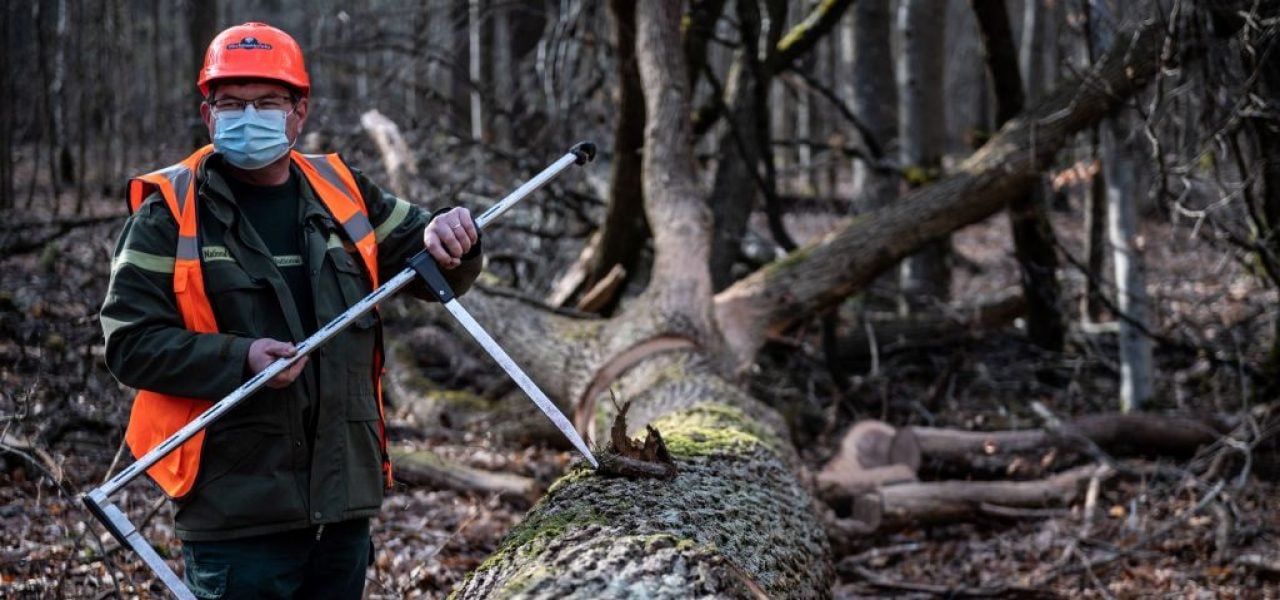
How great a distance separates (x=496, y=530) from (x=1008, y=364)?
495cm

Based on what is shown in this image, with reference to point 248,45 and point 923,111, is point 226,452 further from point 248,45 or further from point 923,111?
point 923,111

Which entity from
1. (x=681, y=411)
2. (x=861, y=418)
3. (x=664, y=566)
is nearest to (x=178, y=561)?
(x=681, y=411)

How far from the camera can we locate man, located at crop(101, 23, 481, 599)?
282cm

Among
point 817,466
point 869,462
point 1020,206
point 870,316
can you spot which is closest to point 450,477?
point 817,466

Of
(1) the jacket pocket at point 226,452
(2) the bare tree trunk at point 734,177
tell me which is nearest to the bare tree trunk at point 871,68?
(2) the bare tree trunk at point 734,177

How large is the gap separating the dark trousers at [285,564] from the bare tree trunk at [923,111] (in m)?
7.00

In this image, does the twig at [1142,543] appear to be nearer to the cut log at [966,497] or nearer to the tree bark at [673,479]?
the cut log at [966,497]

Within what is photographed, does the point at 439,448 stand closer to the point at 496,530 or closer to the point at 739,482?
the point at 496,530

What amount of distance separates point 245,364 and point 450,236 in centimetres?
69

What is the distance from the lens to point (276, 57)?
305 centimetres

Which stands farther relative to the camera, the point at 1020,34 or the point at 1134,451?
the point at 1020,34

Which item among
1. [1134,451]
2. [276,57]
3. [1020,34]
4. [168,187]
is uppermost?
[1020,34]

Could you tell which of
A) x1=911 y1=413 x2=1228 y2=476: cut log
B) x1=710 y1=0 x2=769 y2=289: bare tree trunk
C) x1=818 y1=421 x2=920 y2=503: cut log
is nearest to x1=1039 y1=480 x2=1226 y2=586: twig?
x1=911 y1=413 x2=1228 y2=476: cut log

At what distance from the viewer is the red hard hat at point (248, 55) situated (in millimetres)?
2990
